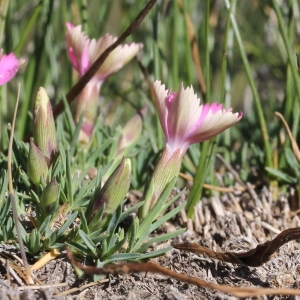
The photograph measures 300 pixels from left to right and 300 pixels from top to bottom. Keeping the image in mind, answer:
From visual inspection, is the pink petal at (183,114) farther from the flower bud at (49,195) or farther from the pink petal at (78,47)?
the pink petal at (78,47)

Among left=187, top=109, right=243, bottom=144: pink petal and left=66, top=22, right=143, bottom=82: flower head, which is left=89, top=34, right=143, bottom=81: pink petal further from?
left=187, top=109, right=243, bottom=144: pink petal

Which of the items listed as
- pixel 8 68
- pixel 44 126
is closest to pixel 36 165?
pixel 44 126

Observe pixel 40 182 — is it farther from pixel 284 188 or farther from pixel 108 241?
pixel 284 188

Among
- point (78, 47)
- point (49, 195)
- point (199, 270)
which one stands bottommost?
point (199, 270)

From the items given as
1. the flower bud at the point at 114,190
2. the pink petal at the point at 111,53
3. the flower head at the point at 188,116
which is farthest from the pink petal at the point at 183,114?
the pink petal at the point at 111,53

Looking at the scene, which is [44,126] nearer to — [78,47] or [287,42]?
[78,47]
